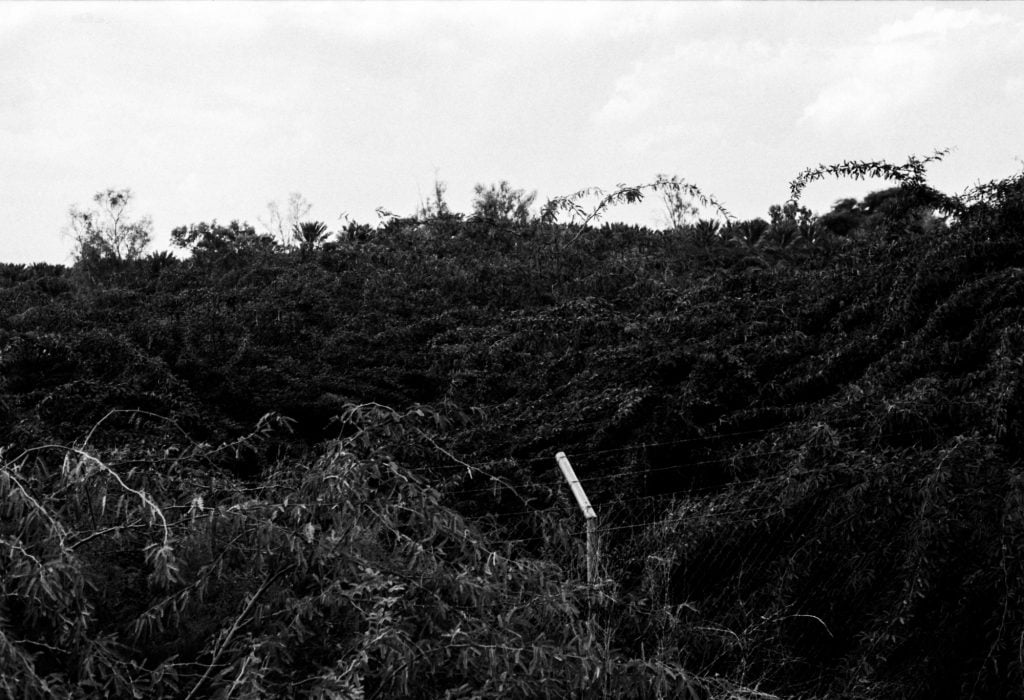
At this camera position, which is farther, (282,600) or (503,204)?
(503,204)

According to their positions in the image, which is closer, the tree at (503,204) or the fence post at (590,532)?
the fence post at (590,532)

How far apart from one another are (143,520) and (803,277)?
660cm

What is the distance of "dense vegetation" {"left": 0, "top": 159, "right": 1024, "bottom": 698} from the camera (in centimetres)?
377

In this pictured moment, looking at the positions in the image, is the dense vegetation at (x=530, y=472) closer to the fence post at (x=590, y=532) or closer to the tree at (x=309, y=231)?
the fence post at (x=590, y=532)

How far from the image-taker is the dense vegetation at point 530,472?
3768 mm

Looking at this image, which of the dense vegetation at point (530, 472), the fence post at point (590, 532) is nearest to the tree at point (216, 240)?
the dense vegetation at point (530, 472)

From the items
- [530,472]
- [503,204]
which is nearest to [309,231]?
[503,204]

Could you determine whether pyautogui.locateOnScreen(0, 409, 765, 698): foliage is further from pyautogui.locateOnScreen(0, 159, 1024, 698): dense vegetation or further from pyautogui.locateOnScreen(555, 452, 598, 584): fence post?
pyautogui.locateOnScreen(555, 452, 598, 584): fence post

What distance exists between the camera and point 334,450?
4125 millimetres

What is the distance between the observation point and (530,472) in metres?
7.04

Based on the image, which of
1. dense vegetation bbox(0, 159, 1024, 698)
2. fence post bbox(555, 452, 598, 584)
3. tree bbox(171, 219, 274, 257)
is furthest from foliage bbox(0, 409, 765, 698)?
tree bbox(171, 219, 274, 257)

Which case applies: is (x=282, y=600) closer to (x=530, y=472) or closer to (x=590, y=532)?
(x=590, y=532)

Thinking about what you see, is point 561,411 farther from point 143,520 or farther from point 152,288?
point 152,288

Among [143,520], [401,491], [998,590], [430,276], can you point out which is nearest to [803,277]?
[430,276]
